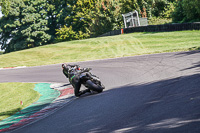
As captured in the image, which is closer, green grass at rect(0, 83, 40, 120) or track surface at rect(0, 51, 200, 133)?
track surface at rect(0, 51, 200, 133)

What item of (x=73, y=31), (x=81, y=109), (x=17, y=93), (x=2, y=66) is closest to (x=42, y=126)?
(x=81, y=109)

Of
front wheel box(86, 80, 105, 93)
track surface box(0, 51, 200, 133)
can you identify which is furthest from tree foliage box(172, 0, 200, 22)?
front wheel box(86, 80, 105, 93)

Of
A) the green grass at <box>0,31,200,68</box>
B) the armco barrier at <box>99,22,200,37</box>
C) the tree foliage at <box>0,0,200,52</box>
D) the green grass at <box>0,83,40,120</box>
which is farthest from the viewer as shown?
the tree foliage at <box>0,0,200,52</box>

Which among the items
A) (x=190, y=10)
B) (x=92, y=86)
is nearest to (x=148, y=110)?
(x=92, y=86)

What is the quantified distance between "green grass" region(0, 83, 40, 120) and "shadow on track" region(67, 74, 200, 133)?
3517 mm

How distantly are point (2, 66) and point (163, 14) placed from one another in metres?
26.0

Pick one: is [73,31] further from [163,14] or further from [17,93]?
[17,93]

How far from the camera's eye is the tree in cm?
6022

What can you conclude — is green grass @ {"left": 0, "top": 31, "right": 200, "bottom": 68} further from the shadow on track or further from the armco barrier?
the shadow on track

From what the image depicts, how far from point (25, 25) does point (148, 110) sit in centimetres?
6026

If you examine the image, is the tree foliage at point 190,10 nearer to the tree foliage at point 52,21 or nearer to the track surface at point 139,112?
the tree foliage at point 52,21

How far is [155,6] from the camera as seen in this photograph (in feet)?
141

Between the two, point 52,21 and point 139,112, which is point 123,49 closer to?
point 139,112

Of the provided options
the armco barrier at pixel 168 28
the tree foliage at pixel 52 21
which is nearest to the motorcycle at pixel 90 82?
the armco barrier at pixel 168 28
